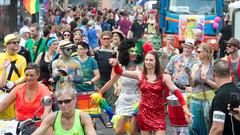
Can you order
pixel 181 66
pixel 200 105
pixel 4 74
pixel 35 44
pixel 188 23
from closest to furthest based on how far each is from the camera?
pixel 200 105, pixel 4 74, pixel 181 66, pixel 35 44, pixel 188 23

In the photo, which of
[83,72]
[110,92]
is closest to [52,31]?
[110,92]

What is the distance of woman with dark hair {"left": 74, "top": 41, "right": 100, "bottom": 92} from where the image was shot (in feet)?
42.0

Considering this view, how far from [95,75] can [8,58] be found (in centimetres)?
188

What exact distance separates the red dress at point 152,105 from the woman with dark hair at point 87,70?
2.57 m

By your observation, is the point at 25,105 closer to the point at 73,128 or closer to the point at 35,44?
the point at 73,128

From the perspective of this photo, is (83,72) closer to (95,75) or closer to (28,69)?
(95,75)

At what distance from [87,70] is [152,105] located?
2.86m

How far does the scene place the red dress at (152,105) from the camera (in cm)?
1021

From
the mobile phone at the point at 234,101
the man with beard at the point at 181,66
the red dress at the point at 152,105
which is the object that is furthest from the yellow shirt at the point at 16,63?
the mobile phone at the point at 234,101

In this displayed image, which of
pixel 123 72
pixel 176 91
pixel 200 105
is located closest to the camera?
pixel 176 91

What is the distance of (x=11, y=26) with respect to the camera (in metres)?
35.5

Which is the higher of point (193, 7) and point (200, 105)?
point (193, 7)

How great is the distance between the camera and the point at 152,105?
10.2 m

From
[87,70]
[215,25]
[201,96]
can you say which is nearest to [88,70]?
[87,70]
